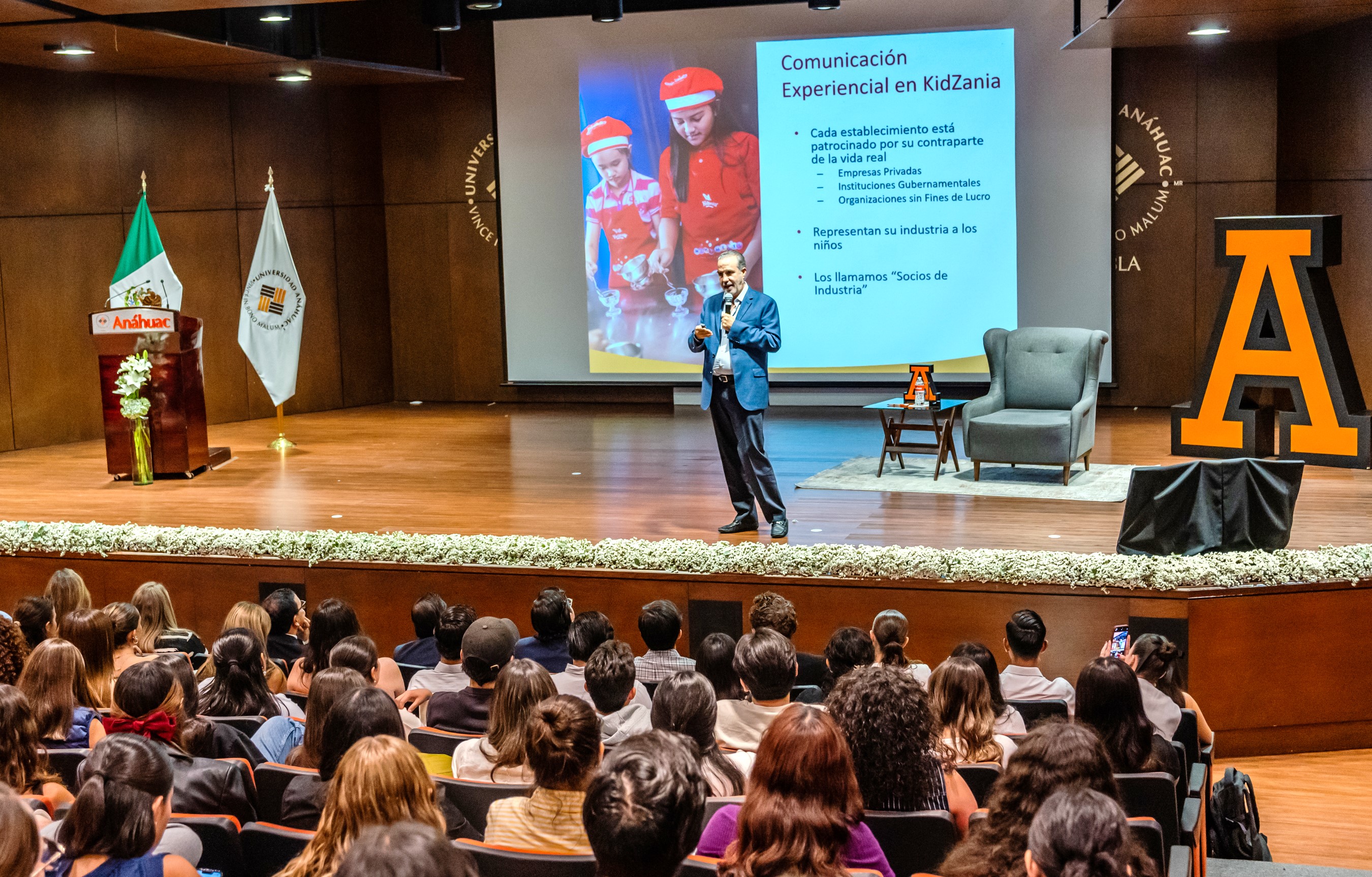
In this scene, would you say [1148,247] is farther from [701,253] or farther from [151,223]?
[151,223]

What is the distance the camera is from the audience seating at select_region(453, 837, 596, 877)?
8.07ft

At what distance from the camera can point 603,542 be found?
238 inches

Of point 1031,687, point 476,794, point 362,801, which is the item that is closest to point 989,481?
point 1031,687

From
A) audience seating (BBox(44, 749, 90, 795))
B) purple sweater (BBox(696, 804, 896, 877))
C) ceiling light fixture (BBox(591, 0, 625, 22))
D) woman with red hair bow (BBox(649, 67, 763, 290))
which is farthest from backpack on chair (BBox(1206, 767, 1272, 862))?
woman with red hair bow (BBox(649, 67, 763, 290))

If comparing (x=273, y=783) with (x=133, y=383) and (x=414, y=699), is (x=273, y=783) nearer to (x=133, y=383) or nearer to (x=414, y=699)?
(x=414, y=699)

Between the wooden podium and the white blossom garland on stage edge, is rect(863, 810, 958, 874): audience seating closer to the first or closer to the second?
the white blossom garland on stage edge

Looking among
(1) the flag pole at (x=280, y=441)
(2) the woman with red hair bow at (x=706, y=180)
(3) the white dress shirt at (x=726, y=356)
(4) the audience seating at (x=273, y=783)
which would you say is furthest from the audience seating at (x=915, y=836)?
(2) the woman with red hair bow at (x=706, y=180)

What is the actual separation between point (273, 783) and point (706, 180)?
8.36 m

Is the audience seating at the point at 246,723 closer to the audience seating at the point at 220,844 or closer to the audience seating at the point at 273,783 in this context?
the audience seating at the point at 273,783

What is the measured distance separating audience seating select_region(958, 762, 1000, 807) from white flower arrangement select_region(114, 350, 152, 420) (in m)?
6.12

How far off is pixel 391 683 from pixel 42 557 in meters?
3.12

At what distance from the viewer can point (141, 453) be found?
7980mm

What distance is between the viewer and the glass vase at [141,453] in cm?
798

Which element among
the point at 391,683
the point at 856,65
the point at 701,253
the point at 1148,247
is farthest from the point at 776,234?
the point at 391,683
